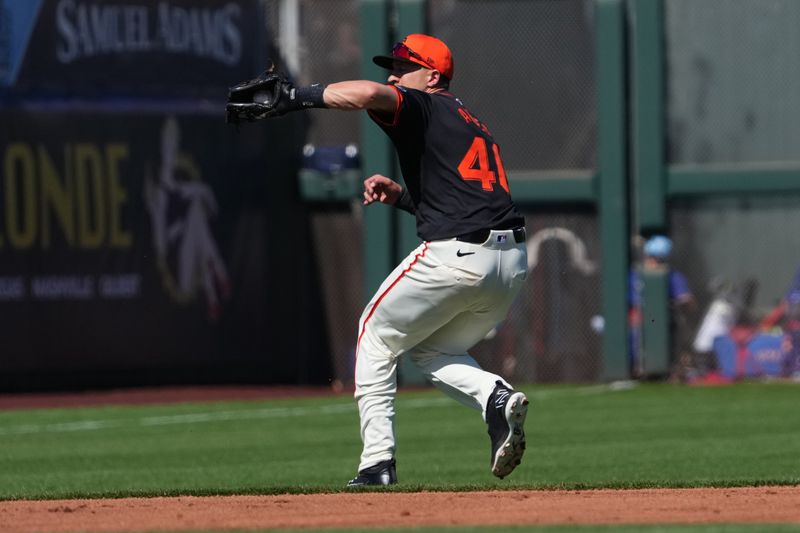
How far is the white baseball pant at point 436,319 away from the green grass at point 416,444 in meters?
0.44

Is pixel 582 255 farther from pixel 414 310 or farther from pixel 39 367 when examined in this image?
pixel 414 310

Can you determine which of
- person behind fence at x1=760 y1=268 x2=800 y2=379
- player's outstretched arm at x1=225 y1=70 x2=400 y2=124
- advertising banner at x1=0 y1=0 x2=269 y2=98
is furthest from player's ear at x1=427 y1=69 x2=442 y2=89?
person behind fence at x1=760 y1=268 x2=800 y2=379

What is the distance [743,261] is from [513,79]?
3.28 meters

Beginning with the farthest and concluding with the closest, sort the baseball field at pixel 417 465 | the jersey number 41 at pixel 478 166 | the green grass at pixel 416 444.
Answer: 1. the green grass at pixel 416 444
2. the jersey number 41 at pixel 478 166
3. the baseball field at pixel 417 465

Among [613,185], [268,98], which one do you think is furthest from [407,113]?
[613,185]

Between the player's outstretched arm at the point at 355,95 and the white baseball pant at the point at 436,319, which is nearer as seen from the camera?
the player's outstretched arm at the point at 355,95

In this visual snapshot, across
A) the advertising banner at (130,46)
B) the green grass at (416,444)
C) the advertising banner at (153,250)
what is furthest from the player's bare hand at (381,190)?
the advertising banner at (130,46)

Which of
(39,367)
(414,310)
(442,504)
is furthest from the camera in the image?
(39,367)

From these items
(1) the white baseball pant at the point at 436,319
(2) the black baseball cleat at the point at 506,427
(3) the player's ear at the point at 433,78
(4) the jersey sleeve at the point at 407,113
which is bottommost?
(2) the black baseball cleat at the point at 506,427

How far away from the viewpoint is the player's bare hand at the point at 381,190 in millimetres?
7434

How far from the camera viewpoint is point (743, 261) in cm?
1766

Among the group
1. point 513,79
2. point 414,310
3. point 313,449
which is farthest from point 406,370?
point 414,310

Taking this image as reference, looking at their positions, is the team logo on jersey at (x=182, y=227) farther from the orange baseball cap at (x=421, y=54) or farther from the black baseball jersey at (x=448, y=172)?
the black baseball jersey at (x=448, y=172)

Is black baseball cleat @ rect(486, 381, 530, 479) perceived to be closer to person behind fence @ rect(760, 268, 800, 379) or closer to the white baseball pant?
the white baseball pant
